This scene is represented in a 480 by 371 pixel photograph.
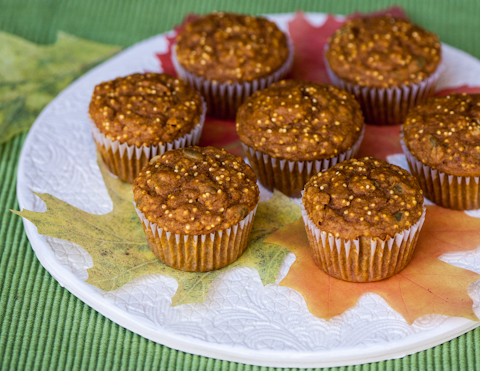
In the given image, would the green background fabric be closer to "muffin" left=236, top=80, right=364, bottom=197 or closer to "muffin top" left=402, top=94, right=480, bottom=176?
"muffin top" left=402, top=94, right=480, bottom=176

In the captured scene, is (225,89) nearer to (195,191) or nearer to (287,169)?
(287,169)

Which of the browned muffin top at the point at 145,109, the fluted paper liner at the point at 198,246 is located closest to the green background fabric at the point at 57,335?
the fluted paper liner at the point at 198,246

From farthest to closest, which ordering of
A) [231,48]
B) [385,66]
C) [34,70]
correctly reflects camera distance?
[34,70] → [231,48] → [385,66]

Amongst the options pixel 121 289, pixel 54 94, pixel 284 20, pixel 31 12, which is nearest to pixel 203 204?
pixel 121 289

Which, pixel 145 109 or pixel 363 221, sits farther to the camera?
pixel 145 109

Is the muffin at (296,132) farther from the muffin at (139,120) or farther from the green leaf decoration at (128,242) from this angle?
the muffin at (139,120)

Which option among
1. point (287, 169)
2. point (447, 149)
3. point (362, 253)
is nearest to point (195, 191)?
point (287, 169)

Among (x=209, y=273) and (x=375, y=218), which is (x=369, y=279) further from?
(x=209, y=273)
